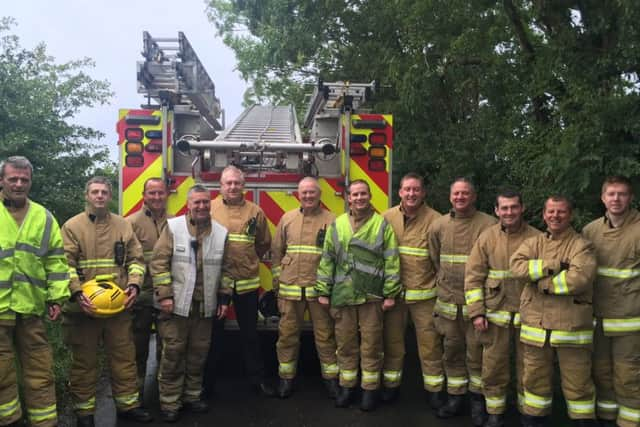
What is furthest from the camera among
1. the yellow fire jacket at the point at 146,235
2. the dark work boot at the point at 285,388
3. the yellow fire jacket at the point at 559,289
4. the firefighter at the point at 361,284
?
the dark work boot at the point at 285,388

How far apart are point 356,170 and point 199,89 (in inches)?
66.2

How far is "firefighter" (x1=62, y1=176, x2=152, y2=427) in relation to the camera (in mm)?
3900

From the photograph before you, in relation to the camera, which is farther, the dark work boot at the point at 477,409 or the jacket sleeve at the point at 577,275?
the dark work boot at the point at 477,409

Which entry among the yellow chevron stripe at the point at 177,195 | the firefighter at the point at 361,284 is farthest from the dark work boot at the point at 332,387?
the yellow chevron stripe at the point at 177,195

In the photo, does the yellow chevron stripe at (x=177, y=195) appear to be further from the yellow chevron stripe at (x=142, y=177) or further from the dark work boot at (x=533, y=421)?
the dark work boot at (x=533, y=421)

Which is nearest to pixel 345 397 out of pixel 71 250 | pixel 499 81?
pixel 71 250

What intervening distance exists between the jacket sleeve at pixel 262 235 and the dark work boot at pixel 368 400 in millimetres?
1344

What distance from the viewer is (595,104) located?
4.05 metres

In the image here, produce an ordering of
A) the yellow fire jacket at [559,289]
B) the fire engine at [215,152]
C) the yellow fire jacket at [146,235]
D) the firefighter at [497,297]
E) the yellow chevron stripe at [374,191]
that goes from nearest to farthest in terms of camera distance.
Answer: the yellow fire jacket at [559,289]
the firefighter at [497,297]
the yellow fire jacket at [146,235]
the fire engine at [215,152]
the yellow chevron stripe at [374,191]

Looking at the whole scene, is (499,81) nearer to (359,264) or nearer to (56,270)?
(359,264)

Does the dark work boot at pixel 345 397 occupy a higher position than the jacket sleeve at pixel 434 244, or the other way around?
the jacket sleeve at pixel 434 244

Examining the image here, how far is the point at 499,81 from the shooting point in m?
6.09

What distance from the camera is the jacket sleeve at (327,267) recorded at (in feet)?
14.3

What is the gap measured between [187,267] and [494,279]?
2133 mm
